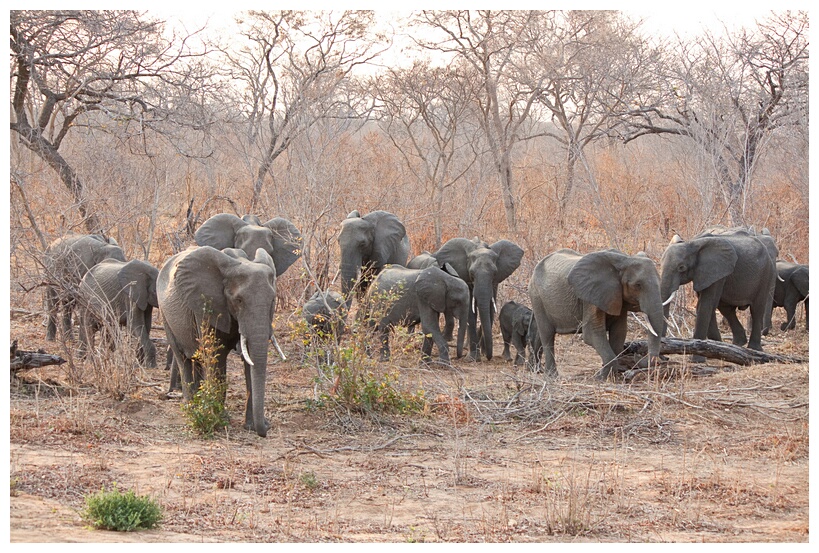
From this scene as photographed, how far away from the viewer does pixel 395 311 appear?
445 inches

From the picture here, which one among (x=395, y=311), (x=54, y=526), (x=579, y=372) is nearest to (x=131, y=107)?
(x=395, y=311)

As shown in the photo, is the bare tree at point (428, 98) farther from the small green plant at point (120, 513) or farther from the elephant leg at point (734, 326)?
the small green plant at point (120, 513)

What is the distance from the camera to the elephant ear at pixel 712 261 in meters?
11.4

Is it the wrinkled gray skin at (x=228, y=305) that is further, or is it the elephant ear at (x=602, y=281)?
the elephant ear at (x=602, y=281)

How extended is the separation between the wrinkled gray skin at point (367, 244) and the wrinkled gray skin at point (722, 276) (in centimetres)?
366

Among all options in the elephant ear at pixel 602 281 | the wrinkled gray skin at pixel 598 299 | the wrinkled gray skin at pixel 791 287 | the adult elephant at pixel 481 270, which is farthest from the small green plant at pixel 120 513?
the wrinkled gray skin at pixel 791 287

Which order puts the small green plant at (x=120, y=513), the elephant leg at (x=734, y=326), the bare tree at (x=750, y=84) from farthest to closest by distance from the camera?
the bare tree at (x=750, y=84) < the elephant leg at (x=734, y=326) < the small green plant at (x=120, y=513)

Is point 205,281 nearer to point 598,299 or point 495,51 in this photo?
point 598,299

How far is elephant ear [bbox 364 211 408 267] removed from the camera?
44.3 ft

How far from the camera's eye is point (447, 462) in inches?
275

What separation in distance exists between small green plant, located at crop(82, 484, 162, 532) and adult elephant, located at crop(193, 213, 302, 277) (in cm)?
665

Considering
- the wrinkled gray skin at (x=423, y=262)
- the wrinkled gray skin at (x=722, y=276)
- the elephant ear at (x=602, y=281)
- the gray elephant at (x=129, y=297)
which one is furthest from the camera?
the wrinkled gray skin at (x=423, y=262)

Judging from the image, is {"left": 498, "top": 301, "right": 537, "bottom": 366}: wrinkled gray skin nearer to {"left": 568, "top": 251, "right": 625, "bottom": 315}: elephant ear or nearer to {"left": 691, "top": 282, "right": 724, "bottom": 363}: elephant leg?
{"left": 568, "top": 251, "right": 625, "bottom": 315}: elephant ear

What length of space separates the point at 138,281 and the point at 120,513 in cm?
524
